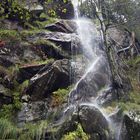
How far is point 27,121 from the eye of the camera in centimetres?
1138

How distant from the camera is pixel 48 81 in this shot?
1271 centimetres

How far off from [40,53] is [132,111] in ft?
17.7

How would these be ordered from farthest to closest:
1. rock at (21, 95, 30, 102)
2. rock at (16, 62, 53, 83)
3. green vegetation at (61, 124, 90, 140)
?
rock at (16, 62, 53, 83), rock at (21, 95, 30, 102), green vegetation at (61, 124, 90, 140)

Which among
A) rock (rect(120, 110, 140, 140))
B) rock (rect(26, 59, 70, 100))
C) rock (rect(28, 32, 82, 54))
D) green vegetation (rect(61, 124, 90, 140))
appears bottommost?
rock (rect(120, 110, 140, 140))

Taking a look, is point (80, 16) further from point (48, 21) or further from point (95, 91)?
point (95, 91)

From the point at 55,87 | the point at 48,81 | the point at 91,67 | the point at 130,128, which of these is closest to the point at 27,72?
the point at 48,81

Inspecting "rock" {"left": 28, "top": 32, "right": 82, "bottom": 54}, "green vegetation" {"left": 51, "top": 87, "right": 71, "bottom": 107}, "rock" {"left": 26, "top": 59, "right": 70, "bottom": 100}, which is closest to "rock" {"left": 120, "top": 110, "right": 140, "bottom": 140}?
"green vegetation" {"left": 51, "top": 87, "right": 71, "bottom": 107}

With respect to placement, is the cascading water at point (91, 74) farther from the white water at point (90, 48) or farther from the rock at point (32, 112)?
the rock at point (32, 112)

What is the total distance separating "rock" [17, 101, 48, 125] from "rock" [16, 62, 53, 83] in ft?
5.00

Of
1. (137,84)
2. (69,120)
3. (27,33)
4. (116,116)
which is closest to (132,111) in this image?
(116,116)

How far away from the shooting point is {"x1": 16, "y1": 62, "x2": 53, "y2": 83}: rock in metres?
13.4

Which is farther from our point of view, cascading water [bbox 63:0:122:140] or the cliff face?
cascading water [bbox 63:0:122:140]

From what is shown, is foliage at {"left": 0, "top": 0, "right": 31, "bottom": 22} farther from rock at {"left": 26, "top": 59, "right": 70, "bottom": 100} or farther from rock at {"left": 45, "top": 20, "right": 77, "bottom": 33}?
rock at {"left": 26, "top": 59, "right": 70, "bottom": 100}

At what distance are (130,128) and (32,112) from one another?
350 centimetres
